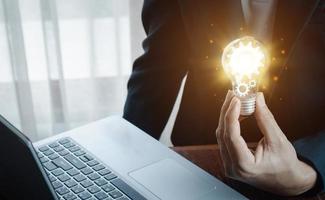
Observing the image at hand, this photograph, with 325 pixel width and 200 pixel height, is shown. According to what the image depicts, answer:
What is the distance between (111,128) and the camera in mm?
771

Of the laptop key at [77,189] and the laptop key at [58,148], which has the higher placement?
the laptop key at [58,148]

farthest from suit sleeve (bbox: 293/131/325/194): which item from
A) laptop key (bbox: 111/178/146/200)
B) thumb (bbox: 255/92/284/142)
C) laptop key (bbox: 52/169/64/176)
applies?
laptop key (bbox: 52/169/64/176)

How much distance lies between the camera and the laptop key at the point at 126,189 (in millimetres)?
611

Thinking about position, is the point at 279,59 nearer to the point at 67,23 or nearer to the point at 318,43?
the point at 318,43

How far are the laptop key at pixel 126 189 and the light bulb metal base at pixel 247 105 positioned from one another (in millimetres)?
171

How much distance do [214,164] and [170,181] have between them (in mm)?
99

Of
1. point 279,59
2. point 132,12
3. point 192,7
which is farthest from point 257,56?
point 132,12

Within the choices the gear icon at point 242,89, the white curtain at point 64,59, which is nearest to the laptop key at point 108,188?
the gear icon at point 242,89

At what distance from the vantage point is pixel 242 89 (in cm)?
60

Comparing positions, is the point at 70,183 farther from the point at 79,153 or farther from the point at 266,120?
the point at 266,120

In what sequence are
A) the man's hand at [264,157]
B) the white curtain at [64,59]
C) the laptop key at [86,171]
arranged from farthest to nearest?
the white curtain at [64,59], the laptop key at [86,171], the man's hand at [264,157]

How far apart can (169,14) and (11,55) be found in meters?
0.64

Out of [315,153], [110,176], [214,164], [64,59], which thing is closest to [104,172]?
[110,176]

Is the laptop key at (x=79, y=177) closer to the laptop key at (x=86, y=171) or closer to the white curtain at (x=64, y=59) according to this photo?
the laptop key at (x=86, y=171)
